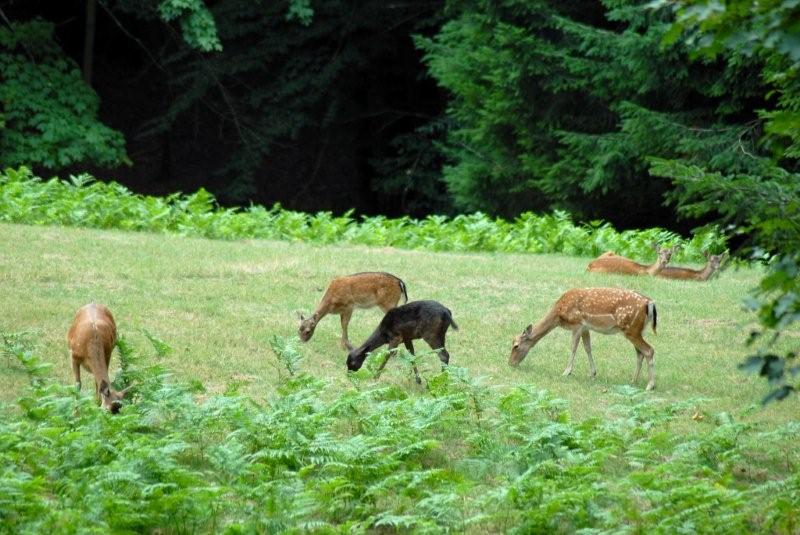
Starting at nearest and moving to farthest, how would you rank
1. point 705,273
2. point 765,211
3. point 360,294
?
point 765,211
point 360,294
point 705,273

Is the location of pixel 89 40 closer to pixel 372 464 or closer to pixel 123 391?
pixel 123 391

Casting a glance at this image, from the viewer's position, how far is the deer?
37.9 feet

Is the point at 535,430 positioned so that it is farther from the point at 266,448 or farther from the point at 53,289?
the point at 53,289

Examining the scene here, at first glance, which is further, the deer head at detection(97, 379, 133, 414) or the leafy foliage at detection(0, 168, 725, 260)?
the leafy foliage at detection(0, 168, 725, 260)

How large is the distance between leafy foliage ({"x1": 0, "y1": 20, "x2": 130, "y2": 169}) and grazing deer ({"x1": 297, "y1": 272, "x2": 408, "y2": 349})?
14168mm

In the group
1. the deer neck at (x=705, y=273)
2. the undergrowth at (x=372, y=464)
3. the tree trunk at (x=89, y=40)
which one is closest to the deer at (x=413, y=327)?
the undergrowth at (x=372, y=464)

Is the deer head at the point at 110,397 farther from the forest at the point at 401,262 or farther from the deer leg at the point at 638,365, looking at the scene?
the deer leg at the point at 638,365

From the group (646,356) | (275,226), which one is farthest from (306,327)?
(275,226)

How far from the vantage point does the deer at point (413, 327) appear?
37.9 feet

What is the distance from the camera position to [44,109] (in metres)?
26.3

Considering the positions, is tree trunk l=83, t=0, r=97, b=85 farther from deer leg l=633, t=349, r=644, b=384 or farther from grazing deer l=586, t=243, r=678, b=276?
deer leg l=633, t=349, r=644, b=384

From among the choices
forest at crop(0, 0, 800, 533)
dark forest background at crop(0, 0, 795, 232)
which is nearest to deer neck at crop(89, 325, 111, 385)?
forest at crop(0, 0, 800, 533)

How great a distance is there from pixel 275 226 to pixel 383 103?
1402 cm

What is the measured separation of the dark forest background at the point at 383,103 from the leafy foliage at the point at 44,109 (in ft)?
0.15
